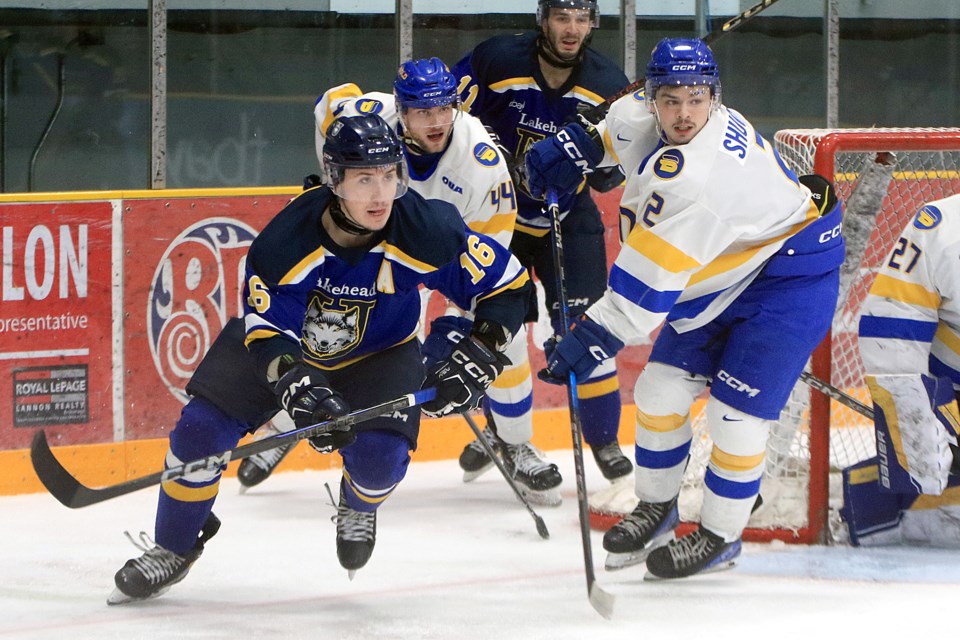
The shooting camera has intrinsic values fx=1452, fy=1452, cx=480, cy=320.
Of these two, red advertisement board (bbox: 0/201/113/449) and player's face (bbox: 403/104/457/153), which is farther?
red advertisement board (bbox: 0/201/113/449)

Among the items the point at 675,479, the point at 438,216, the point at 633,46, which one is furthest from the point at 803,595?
the point at 633,46

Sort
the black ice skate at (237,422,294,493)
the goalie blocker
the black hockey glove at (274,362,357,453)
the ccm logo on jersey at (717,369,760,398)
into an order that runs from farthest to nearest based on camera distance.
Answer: the black ice skate at (237,422,294,493)
the goalie blocker
the ccm logo on jersey at (717,369,760,398)
the black hockey glove at (274,362,357,453)

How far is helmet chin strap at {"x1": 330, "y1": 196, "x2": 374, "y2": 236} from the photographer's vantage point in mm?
2723

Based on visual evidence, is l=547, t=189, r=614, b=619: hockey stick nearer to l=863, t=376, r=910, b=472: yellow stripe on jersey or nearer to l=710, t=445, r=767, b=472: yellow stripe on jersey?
l=710, t=445, r=767, b=472: yellow stripe on jersey

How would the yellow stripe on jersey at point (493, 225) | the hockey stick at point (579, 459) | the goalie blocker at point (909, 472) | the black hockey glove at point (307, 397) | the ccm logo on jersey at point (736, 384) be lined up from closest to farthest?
the black hockey glove at point (307, 397) → the hockey stick at point (579, 459) → the ccm logo on jersey at point (736, 384) → the goalie blocker at point (909, 472) → the yellow stripe on jersey at point (493, 225)

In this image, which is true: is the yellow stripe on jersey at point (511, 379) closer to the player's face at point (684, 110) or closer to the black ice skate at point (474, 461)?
the black ice skate at point (474, 461)

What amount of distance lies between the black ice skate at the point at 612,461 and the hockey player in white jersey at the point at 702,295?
0.68m

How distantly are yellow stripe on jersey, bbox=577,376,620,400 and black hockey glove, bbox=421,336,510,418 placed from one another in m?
1.09

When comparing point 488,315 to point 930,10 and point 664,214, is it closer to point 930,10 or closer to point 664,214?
point 664,214

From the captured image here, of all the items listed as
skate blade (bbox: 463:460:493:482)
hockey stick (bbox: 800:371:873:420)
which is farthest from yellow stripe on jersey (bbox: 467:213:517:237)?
skate blade (bbox: 463:460:493:482)

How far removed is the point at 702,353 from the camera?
3090 millimetres

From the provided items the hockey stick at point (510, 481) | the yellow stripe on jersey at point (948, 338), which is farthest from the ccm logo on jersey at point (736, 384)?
the hockey stick at point (510, 481)

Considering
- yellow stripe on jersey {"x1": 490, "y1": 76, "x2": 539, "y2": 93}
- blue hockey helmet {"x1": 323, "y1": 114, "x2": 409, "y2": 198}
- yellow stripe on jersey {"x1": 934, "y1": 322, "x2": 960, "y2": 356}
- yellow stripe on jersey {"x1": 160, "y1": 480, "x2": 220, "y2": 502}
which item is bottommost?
yellow stripe on jersey {"x1": 160, "y1": 480, "x2": 220, "y2": 502}

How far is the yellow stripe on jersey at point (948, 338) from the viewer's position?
3283mm
